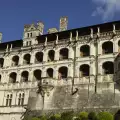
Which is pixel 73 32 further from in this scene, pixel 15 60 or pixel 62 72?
pixel 15 60

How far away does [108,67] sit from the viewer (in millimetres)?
48656

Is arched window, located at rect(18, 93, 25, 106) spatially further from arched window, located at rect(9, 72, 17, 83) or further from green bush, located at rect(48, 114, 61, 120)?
green bush, located at rect(48, 114, 61, 120)

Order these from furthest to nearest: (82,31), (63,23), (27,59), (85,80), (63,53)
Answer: (63,23), (27,59), (82,31), (63,53), (85,80)

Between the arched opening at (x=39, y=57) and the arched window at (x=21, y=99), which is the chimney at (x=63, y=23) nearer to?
the arched opening at (x=39, y=57)

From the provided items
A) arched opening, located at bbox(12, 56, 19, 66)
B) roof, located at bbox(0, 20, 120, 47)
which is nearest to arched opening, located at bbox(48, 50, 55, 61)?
roof, located at bbox(0, 20, 120, 47)

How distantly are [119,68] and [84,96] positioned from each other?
7.57m

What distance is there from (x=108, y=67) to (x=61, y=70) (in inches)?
364

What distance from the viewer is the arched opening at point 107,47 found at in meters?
49.8

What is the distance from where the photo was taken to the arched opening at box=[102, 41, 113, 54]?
1961 inches

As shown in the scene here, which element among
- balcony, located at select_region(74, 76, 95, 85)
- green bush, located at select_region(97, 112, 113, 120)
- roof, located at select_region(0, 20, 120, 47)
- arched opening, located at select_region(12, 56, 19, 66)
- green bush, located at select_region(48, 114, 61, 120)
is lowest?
green bush, located at select_region(48, 114, 61, 120)

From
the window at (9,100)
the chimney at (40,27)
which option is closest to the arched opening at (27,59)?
the chimney at (40,27)

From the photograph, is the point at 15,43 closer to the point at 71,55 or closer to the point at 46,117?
the point at 71,55

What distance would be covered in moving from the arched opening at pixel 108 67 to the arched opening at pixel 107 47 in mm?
2396

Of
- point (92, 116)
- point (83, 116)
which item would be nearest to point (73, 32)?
point (83, 116)
